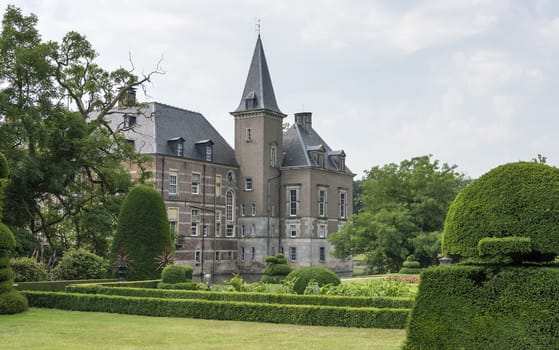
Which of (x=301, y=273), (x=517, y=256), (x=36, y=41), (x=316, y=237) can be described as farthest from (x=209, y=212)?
(x=517, y=256)

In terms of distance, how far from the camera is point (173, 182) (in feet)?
153

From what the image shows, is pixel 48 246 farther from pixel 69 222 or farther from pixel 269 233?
pixel 269 233

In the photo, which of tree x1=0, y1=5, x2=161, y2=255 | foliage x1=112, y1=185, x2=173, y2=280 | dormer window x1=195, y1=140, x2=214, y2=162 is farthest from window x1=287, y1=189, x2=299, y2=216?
foliage x1=112, y1=185, x2=173, y2=280

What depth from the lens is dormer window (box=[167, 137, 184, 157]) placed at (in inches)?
1847

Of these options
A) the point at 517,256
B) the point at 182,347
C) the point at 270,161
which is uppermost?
the point at 270,161

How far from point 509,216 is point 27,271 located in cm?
1782

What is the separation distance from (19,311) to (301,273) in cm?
784

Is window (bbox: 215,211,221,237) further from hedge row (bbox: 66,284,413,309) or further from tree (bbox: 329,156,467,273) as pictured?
hedge row (bbox: 66,284,413,309)

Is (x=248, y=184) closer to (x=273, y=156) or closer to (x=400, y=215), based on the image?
(x=273, y=156)

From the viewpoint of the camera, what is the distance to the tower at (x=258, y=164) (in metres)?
52.2

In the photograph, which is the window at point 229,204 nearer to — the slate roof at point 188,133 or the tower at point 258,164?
the tower at point 258,164

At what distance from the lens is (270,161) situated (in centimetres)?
5288

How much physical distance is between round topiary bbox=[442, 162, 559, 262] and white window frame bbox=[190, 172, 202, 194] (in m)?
39.7

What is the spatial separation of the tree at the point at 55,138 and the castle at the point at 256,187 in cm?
1689
